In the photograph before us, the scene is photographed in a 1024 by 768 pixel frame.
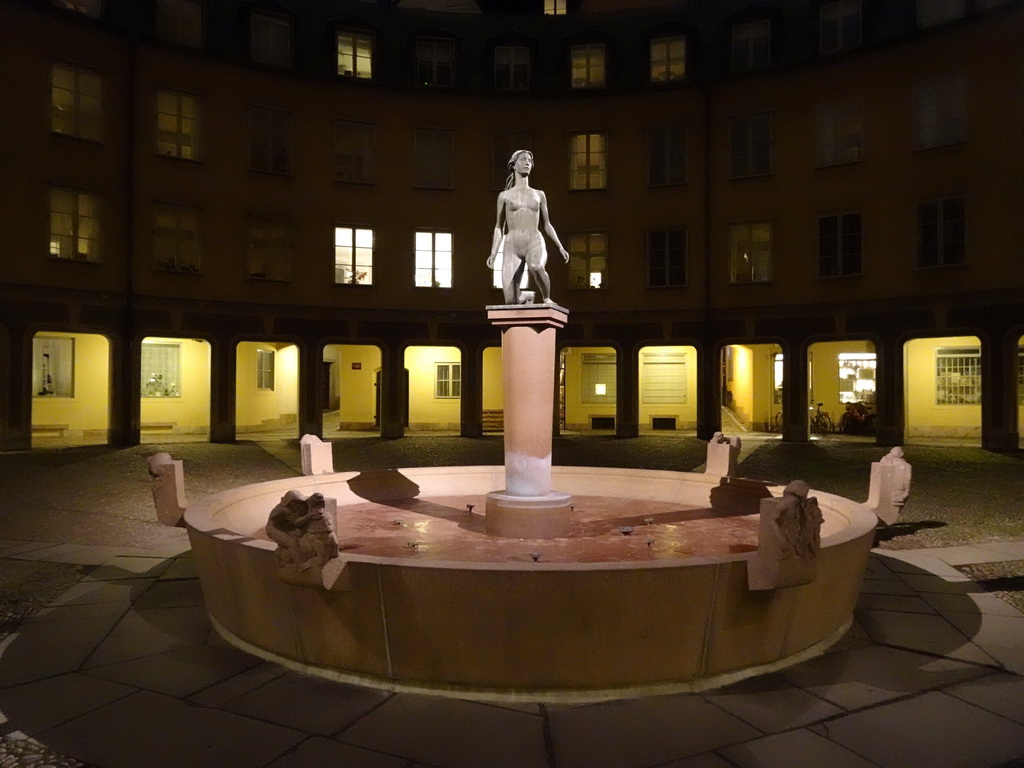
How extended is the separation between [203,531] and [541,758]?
10.4 ft

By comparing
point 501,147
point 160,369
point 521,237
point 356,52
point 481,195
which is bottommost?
point 160,369

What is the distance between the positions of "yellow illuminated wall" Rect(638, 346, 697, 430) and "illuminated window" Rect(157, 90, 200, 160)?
17601 millimetres

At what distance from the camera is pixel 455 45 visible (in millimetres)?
27766

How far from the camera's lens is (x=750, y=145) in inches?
1023

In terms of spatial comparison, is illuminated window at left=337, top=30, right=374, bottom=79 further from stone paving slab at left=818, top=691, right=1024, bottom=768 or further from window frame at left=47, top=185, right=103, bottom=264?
stone paving slab at left=818, top=691, right=1024, bottom=768

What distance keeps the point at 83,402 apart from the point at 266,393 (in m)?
6.31

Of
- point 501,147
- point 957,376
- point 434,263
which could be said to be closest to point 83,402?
point 434,263

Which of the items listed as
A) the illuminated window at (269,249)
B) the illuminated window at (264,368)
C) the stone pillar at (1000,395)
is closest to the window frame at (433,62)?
the illuminated window at (269,249)

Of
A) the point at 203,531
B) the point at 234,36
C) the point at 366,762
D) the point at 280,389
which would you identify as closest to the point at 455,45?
the point at 234,36

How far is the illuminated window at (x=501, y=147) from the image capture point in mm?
27297

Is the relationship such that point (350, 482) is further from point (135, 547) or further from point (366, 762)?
point (366, 762)

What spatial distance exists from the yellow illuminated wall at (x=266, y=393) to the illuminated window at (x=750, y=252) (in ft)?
49.9

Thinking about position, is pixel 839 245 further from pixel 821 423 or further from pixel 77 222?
pixel 77 222

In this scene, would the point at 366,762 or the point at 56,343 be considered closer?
the point at 366,762
